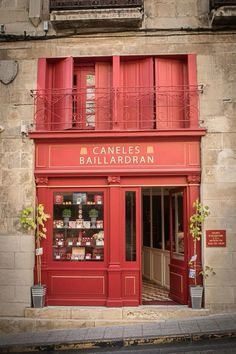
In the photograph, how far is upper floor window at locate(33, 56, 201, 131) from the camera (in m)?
9.97

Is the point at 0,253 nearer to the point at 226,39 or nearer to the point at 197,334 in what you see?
the point at 197,334

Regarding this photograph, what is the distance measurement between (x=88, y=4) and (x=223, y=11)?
3021 mm

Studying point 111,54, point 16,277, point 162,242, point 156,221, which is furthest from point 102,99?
point 16,277

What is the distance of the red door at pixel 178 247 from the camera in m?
9.75

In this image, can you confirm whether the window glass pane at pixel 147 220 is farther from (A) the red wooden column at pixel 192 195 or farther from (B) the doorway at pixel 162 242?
(A) the red wooden column at pixel 192 195

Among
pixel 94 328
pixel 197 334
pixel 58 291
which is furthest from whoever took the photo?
pixel 58 291

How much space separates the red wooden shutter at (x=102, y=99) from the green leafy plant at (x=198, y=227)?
2.77 m

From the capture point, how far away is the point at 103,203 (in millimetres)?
9859

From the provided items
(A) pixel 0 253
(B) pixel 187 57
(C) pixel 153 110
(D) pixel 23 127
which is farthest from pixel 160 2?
(A) pixel 0 253

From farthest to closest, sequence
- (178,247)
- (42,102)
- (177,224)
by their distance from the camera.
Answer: (177,224)
(178,247)
(42,102)

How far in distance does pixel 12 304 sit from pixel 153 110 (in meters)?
5.39

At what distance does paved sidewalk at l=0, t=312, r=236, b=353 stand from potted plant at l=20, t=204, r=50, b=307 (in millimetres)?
802

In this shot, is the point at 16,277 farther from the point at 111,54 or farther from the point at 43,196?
the point at 111,54

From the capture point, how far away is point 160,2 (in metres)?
10.1
